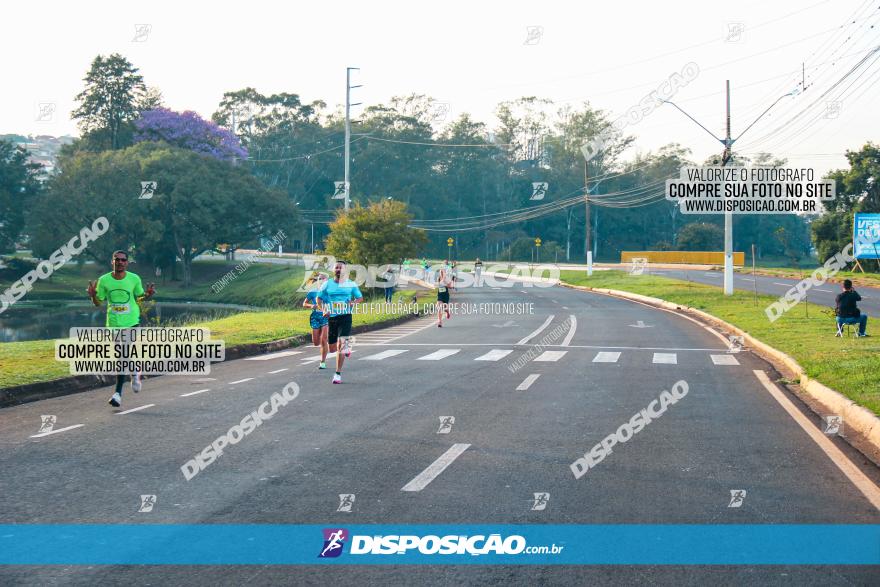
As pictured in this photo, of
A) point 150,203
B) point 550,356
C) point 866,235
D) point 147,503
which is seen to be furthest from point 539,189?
point 147,503

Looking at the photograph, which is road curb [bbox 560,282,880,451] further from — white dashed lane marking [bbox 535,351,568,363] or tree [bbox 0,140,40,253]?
tree [bbox 0,140,40,253]

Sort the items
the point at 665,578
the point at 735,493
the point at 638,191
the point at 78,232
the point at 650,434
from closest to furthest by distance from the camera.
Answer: the point at 665,578
the point at 735,493
the point at 650,434
the point at 78,232
the point at 638,191

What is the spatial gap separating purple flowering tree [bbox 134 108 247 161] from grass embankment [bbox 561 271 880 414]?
47155 millimetres

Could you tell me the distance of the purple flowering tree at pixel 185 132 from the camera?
3159 inches

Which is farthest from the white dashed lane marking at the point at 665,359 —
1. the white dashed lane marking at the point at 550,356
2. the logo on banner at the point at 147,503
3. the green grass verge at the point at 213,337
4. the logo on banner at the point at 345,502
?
the logo on banner at the point at 147,503

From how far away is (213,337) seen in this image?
2173 cm

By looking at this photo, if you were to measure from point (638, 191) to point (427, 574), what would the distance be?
110m

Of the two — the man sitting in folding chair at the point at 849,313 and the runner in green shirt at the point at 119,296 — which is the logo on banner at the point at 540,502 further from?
the man sitting in folding chair at the point at 849,313

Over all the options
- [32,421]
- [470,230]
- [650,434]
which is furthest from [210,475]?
[470,230]

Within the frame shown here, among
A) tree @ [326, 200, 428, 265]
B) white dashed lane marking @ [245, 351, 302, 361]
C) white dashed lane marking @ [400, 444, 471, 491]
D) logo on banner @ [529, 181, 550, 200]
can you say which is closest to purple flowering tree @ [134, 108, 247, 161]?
tree @ [326, 200, 428, 265]

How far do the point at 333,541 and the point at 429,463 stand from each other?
98.8 inches

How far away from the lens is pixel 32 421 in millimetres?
10977

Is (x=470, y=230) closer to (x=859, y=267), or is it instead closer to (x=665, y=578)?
(x=859, y=267)

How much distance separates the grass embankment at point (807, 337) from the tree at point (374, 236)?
42.9 ft
